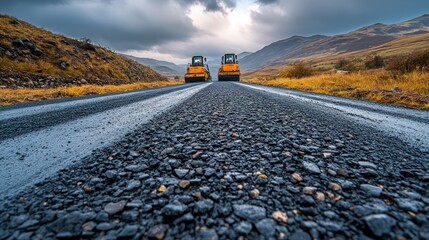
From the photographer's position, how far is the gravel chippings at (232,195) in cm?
81

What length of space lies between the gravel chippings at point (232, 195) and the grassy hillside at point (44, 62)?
13788 millimetres

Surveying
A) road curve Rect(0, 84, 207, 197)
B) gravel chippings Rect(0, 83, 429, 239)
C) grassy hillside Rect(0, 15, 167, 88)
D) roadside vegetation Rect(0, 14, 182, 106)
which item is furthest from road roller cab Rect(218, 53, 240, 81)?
gravel chippings Rect(0, 83, 429, 239)

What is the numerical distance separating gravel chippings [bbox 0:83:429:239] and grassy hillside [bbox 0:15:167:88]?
1379 cm

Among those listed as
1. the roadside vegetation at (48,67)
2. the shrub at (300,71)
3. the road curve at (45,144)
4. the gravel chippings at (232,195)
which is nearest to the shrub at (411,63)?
the shrub at (300,71)

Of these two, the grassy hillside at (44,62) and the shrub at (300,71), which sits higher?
the grassy hillside at (44,62)

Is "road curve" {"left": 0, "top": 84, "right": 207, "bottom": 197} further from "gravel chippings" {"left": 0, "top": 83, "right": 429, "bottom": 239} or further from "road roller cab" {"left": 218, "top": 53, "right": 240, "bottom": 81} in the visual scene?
"road roller cab" {"left": 218, "top": 53, "right": 240, "bottom": 81}

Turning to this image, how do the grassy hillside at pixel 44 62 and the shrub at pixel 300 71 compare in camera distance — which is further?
the shrub at pixel 300 71

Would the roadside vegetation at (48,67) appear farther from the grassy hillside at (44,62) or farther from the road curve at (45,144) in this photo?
the road curve at (45,144)

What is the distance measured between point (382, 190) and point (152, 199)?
1251mm

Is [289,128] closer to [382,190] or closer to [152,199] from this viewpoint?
[382,190]

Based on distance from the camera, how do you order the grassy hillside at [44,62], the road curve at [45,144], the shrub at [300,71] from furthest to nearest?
the shrub at [300,71]
the grassy hillside at [44,62]
the road curve at [45,144]

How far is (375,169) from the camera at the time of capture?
53.5 inches

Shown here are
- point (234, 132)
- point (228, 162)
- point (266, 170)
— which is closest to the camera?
point (266, 170)

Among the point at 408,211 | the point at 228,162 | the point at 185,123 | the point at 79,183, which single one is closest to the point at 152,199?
the point at 79,183
